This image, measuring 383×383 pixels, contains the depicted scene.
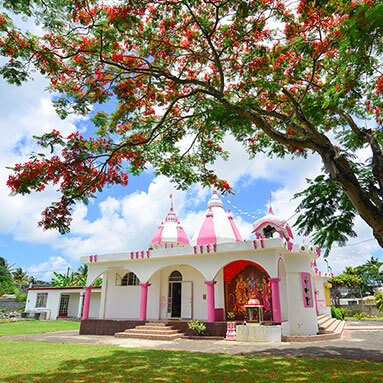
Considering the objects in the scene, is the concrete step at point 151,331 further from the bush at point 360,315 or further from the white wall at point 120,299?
the bush at point 360,315

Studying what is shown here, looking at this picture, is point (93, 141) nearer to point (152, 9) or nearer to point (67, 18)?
point (67, 18)

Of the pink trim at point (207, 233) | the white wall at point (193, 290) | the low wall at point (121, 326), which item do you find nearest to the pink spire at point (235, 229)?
the pink trim at point (207, 233)

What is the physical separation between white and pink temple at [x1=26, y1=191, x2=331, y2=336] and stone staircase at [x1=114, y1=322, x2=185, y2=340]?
1.77 ft

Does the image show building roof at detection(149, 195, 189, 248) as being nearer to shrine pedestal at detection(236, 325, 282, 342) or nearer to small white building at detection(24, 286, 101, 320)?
shrine pedestal at detection(236, 325, 282, 342)

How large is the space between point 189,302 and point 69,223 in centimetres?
1041

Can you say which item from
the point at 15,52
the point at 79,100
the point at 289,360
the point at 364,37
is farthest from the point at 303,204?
the point at 15,52

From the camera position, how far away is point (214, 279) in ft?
47.1

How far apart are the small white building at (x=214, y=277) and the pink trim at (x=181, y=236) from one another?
0.27 feet

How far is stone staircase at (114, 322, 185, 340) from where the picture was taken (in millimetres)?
12781

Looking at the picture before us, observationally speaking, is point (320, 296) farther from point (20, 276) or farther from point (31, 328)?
point (20, 276)

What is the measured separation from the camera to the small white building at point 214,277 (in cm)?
1312

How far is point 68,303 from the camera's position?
2858 centimetres

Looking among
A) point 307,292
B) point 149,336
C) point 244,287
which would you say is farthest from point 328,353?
point 149,336

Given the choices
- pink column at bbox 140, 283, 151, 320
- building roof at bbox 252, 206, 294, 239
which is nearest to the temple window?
pink column at bbox 140, 283, 151, 320
